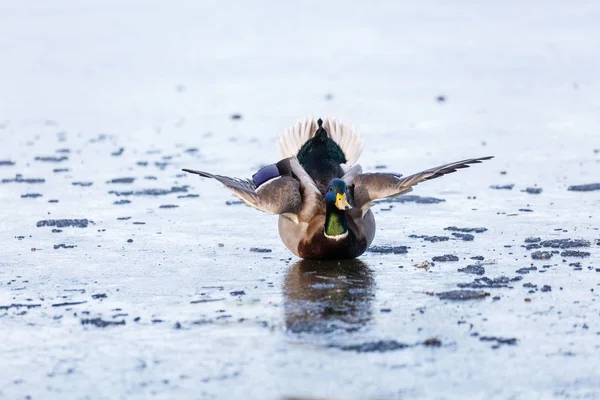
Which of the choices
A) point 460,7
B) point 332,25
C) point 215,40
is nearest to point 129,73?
point 215,40

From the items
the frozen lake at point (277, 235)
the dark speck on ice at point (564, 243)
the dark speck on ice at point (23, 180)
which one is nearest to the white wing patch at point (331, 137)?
the frozen lake at point (277, 235)

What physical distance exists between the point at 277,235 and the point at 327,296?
212 cm

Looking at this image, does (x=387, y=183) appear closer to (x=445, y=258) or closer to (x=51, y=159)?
(x=445, y=258)

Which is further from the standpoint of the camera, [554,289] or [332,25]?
[332,25]

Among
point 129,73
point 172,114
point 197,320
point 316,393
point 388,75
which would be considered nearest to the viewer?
point 316,393

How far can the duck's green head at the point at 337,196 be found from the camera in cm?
842

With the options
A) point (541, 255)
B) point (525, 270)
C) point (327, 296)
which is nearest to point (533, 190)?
point (541, 255)

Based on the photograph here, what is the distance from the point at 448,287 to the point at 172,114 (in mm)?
9461

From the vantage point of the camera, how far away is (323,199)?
29.3ft

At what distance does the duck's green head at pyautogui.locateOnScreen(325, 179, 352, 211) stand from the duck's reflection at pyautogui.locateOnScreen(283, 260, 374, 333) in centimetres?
45

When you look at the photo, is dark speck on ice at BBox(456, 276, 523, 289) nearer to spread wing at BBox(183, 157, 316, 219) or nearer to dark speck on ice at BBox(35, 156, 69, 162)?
spread wing at BBox(183, 157, 316, 219)

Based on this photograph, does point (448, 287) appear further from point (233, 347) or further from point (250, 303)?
point (233, 347)

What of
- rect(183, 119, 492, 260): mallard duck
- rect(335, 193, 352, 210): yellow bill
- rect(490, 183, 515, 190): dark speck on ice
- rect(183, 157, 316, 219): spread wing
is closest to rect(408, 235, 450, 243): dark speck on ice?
rect(183, 119, 492, 260): mallard duck

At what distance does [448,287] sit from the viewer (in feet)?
25.6
